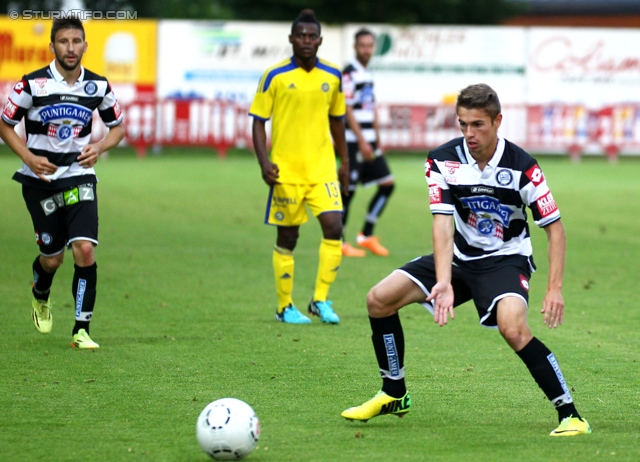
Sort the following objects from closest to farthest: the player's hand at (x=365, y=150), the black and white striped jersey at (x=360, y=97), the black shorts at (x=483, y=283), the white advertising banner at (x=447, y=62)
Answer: the black shorts at (x=483, y=283) < the player's hand at (x=365, y=150) < the black and white striped jersey at (x=360, y=97) < the white advertising banner at (x=447, y=62)

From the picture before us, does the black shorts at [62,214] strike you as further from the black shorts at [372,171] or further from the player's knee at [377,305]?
the black shorts at [372,171]

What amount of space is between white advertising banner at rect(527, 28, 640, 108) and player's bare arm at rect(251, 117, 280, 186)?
2510 cm

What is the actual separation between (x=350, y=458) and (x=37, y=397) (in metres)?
1.98

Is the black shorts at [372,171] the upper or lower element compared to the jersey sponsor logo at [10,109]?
lower

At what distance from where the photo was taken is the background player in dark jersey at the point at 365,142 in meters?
12.6

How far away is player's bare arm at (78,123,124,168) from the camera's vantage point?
7.54 m

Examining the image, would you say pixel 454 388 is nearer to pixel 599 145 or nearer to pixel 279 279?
pixel 279 279

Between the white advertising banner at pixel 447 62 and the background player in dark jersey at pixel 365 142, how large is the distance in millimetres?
19472

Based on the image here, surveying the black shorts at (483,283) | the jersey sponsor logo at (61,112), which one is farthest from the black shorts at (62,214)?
the black shorts at (483,283)

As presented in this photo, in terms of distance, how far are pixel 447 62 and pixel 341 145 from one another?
24.2 m

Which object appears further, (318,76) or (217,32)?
(217,32)

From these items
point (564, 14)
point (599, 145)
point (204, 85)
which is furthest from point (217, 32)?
point (564, 14)

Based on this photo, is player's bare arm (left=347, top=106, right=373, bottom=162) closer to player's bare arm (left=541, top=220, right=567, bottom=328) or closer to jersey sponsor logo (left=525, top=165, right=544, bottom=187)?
jersey sponsor logo (left=525, top=165, right=544, bottom=187)

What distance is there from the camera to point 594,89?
3303 centimetres
